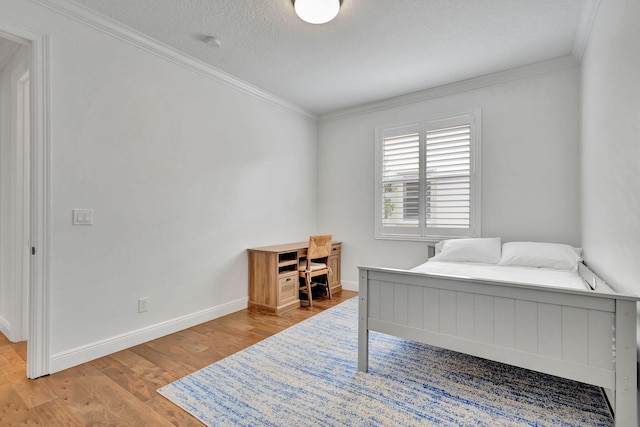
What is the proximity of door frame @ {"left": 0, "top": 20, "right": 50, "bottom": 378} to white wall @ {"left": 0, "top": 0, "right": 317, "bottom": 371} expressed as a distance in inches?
1.9

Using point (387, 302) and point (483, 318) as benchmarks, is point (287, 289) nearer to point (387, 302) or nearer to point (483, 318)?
point (387, 302)

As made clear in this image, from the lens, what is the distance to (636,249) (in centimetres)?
150

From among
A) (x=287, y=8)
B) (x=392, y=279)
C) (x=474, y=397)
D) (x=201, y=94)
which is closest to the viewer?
(x=474, y=397)

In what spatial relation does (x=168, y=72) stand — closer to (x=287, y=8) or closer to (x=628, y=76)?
(x=287, y=8)

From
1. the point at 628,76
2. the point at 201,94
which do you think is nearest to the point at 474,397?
the point at 628,76

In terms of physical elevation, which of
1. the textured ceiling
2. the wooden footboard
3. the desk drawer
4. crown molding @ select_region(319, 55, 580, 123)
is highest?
the textured ceiling

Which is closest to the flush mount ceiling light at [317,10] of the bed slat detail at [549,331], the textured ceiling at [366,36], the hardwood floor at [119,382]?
the textured ceiling at [366,36]

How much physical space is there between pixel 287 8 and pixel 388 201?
262 cm

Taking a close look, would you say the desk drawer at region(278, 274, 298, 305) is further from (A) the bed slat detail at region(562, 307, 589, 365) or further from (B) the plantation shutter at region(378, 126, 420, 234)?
(A) the bed slat detail at region(562, 307, 589, 365)

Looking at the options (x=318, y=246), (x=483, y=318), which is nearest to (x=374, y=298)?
(x=483, y=318)

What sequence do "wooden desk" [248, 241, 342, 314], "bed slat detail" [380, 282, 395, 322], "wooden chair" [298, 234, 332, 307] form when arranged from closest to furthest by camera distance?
"bed slat detail" [380, 282, 395, 322] < "wooden desk" [248, 241, 342, 314] < "wooden chair" [298, 234, 332, 307]

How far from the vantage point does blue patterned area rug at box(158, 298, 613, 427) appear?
164 cm

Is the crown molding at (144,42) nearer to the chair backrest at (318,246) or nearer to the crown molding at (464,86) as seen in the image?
the crown molding at (464,86)

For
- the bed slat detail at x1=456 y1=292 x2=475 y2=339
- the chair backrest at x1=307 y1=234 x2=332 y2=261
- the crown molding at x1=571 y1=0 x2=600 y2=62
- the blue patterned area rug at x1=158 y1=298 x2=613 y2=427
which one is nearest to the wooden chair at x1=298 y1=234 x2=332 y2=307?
the chair backrest at x1=307 y1=234 x2=332 y2=261
